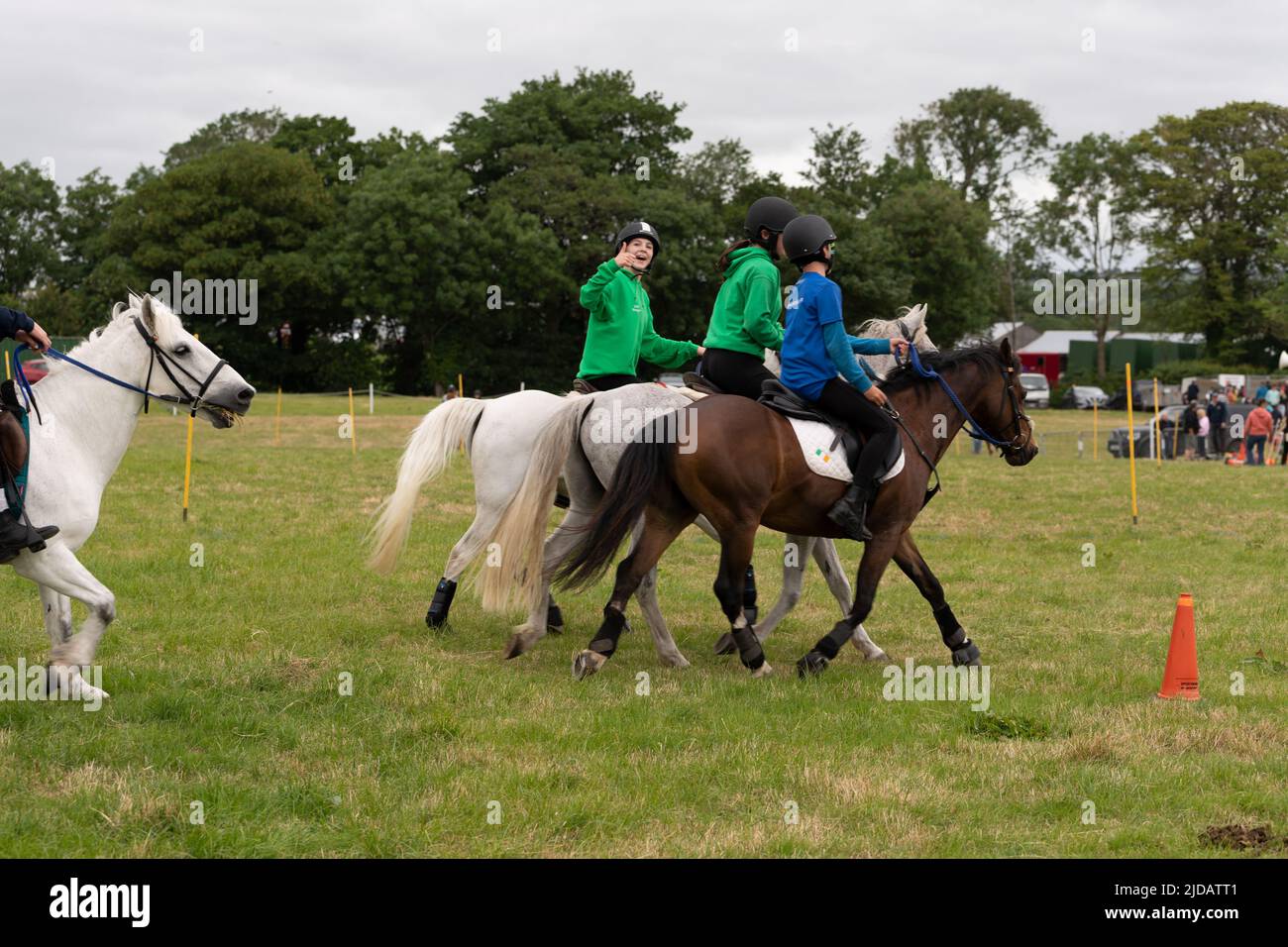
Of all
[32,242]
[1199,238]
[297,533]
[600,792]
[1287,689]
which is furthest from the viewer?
[32,242]

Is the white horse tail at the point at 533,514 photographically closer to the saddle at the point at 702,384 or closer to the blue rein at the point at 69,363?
the saddle at the point at 702,384

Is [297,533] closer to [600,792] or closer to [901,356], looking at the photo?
[901,356]

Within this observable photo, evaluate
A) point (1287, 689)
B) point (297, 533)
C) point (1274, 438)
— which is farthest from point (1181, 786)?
point (1274, 438)

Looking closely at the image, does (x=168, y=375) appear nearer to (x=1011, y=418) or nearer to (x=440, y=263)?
(x=1011, y=418)

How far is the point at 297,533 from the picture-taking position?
556 inches

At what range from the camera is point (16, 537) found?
631cm

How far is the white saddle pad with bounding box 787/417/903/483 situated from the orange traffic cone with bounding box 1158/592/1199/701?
2060 mm

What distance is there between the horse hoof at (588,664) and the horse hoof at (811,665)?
140 centimetres

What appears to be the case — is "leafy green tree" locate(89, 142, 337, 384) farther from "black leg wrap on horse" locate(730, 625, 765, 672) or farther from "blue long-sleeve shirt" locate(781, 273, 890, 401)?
"black leg wrap on horse" locate(730, 625, 765, 672)

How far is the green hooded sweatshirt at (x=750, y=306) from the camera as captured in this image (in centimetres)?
843

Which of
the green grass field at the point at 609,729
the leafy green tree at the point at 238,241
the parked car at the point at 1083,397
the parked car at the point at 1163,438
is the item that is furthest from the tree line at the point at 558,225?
the green grass field at the point at 609,729

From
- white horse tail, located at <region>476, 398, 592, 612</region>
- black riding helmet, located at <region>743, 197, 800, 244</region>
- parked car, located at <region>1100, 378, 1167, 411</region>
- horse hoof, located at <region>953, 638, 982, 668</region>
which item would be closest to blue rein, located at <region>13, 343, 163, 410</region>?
white horse tail, located at <region>476, 398, 592, 612</region>

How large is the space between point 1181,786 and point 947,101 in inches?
2981

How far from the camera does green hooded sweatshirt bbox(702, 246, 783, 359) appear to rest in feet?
27.7
